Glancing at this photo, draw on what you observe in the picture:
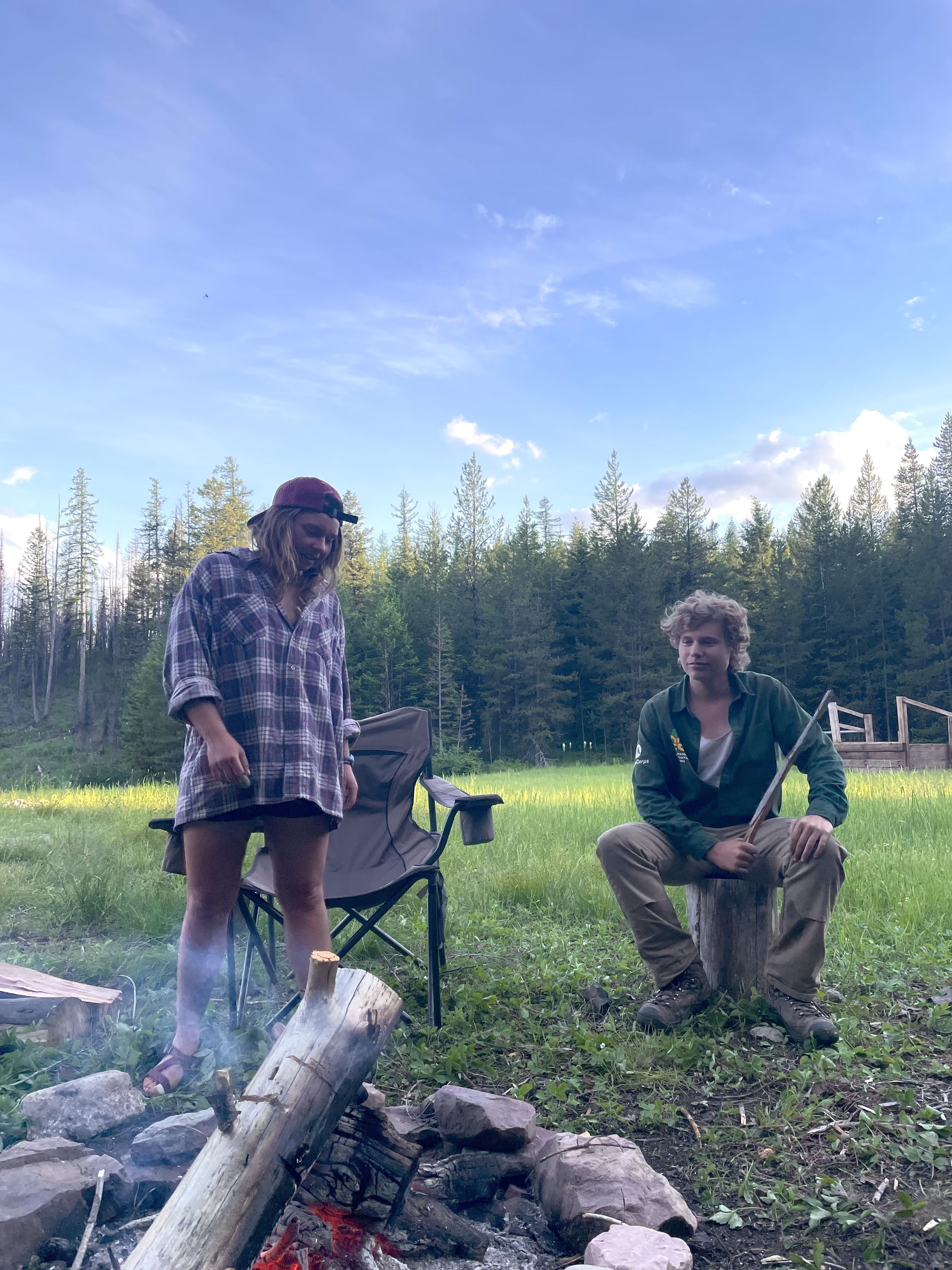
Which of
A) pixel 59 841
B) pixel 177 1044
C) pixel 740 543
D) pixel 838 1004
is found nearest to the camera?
pixel 177 1044

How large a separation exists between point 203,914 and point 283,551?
0.92 m

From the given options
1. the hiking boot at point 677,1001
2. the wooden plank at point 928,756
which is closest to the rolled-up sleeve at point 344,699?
the hiking boot at point 677,1001

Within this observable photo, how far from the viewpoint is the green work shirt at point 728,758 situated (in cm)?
267

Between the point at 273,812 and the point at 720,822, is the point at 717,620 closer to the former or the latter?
the point at 720,822

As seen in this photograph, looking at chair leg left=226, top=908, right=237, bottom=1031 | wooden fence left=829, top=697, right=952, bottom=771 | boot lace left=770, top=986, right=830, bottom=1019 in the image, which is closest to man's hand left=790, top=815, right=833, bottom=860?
boot lace left=770, top=986, right=830, bottom=1019

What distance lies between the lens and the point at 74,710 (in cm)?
4266

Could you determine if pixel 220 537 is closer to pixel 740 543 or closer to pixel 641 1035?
pixel 740 543

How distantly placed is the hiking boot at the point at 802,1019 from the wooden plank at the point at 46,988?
193 cm

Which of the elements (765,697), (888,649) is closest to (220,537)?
(888,649)

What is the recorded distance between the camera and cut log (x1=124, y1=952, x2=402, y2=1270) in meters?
1.12

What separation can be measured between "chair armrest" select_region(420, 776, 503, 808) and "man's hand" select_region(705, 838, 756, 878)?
2.17 feet

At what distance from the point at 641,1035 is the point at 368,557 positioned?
3870cm

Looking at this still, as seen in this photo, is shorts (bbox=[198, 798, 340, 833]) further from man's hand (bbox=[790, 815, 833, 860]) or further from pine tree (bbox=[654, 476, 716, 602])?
pine tree (bbox=[654, 476, 716, 602])

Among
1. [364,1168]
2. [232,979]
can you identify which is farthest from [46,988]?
[364,1168]
